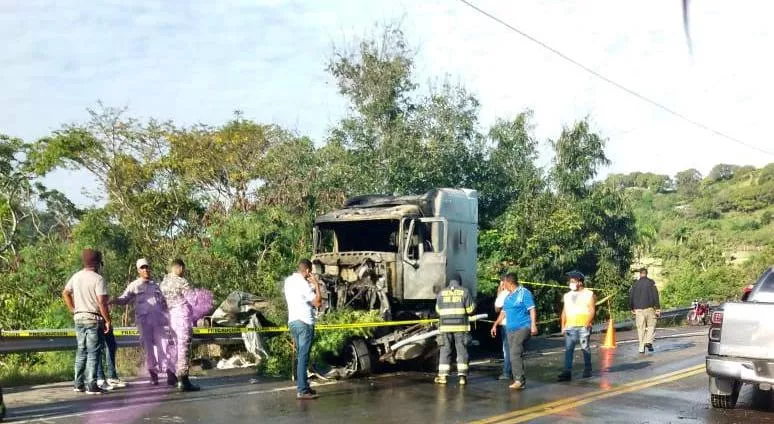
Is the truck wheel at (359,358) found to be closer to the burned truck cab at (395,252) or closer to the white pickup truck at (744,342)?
the burned truck cab at (395,252)

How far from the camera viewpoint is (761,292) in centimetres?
912

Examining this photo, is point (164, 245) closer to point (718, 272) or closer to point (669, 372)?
point (669, 372)

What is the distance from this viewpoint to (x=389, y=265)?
45.4 ft

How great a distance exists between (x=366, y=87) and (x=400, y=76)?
1111 mm

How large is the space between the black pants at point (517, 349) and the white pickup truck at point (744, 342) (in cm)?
265

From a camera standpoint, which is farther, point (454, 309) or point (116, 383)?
point (454, 309)

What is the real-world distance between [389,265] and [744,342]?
6554 mm

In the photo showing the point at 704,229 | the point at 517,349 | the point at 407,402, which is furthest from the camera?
the point at 704,229

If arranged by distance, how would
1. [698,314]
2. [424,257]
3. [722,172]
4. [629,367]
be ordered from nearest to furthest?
[629,367] → [424,257] → [698,314] → [722,172]

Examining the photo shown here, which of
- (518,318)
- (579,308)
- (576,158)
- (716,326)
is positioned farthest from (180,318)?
(576,158)

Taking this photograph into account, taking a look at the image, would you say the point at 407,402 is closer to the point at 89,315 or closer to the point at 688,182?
the point at 89,315

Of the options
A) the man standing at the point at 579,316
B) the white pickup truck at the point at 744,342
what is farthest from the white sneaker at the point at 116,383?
the white pickup truck at the point at 744,342

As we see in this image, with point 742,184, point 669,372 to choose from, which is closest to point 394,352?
point 669,372

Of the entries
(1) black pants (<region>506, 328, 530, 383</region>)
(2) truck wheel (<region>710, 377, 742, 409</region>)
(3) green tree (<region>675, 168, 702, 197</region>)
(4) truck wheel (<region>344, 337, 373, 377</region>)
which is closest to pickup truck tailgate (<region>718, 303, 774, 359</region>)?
(2) truck wheel (<region>710, 377, 742, 409</region>)
